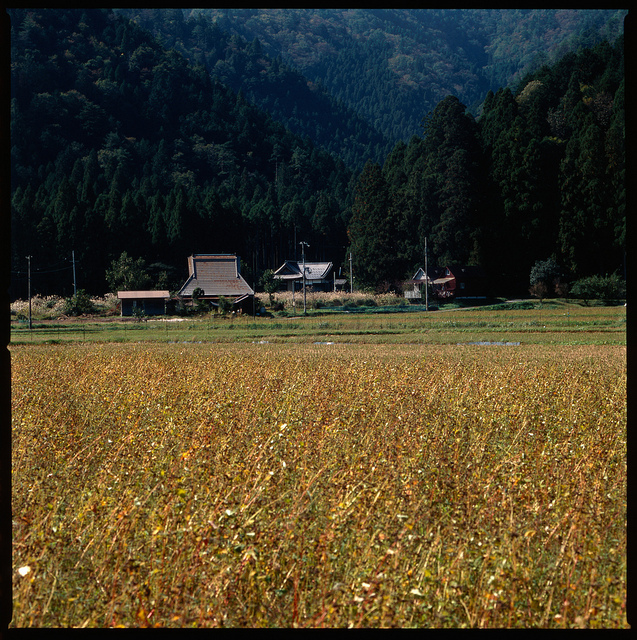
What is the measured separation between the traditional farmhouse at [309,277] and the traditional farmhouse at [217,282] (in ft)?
22.1

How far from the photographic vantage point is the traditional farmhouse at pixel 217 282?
40750 millimetres

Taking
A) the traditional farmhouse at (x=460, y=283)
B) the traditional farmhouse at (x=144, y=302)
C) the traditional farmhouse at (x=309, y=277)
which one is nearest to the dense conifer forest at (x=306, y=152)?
the traditional farmhouse at (x=460, y=283)

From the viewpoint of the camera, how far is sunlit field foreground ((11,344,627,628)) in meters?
3.22

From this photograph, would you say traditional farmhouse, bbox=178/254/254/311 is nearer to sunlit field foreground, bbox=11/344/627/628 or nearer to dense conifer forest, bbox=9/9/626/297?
dense conifer forest, bbox=9/9/626/297

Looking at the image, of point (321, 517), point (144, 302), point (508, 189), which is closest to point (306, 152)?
point (508, 189)

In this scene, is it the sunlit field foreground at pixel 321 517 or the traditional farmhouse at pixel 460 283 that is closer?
the sunlit field foreground at pixel 321 517

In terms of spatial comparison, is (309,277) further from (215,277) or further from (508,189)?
(508,189)

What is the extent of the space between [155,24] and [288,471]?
241 feet

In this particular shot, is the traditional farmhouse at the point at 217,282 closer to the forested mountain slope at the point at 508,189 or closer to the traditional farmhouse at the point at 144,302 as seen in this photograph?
the traditional farmhouse at the point at 144,302

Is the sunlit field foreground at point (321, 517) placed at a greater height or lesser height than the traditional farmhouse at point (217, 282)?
lesser

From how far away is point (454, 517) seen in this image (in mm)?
4273

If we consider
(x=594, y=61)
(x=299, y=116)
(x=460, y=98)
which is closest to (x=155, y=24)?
(x=299, y=116)

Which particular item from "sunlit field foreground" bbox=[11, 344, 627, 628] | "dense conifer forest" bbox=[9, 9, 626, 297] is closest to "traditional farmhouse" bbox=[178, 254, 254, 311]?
"dense conifer forest" bbox=[9, 9, 626, 297]
